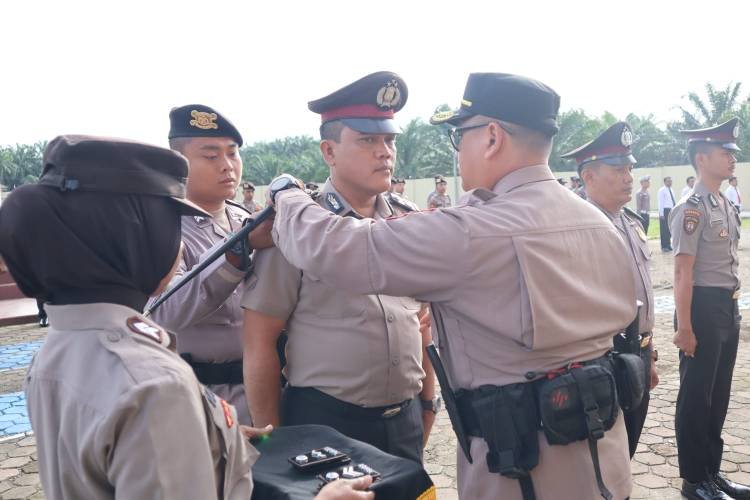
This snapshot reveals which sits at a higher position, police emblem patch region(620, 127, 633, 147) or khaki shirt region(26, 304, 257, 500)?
police emblem patch region(620, 127, 633, 147)

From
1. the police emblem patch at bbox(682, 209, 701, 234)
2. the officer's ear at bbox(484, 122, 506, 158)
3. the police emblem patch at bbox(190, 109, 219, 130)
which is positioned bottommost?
the police emblem patch at bbox(682, 209, 701, 234)

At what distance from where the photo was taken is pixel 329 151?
2.55m

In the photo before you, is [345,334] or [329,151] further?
[329,151]

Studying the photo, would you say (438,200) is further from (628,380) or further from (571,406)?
(571,406)

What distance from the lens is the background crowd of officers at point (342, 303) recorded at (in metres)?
1.19

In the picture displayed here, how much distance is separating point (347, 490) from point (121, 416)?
559 millimetres

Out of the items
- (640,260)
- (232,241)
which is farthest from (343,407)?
(640,260)

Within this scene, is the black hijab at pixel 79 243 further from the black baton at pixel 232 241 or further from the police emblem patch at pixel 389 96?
the police emblem patch at pixel 389 96

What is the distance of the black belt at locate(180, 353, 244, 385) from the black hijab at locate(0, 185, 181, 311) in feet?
4.39

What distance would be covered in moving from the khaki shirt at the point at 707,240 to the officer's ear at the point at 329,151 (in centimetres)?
242

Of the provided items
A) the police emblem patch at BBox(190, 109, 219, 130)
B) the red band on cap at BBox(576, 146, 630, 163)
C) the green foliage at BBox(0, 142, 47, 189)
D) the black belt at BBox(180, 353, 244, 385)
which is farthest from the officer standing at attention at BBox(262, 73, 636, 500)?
the green foliage at BBox(0, 142, 47, 189)

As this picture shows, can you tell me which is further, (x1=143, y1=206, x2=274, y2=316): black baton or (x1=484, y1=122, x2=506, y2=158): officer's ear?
(x1=143, y1=206, x2=274, y2=316): black baton

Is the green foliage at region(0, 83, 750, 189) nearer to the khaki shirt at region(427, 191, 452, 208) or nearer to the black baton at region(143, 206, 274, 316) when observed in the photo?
the khaki shirt at region(427, 191, 452, 208)

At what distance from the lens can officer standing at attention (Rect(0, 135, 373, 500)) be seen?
1.10 meters
